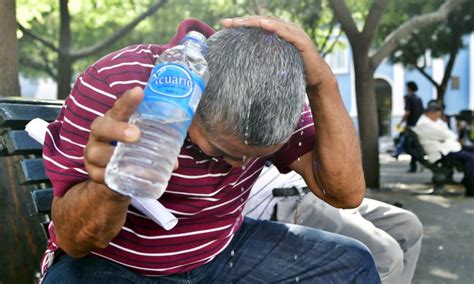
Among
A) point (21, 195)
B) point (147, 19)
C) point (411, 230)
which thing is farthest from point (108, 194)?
point (147, 19)

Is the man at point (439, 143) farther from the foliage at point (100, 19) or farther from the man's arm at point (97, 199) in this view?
the man's arm at point (97, 199)

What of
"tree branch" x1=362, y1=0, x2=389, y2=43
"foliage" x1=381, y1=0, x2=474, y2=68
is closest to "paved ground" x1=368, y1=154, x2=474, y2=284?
"tree branch" x1=362, y1=0, x2=389, y2=43

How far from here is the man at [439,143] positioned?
888 cm

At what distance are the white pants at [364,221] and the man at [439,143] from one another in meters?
5.84

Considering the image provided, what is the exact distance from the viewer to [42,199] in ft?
8.30

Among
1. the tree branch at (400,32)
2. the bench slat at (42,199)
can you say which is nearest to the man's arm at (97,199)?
the bench slat at (42,199)

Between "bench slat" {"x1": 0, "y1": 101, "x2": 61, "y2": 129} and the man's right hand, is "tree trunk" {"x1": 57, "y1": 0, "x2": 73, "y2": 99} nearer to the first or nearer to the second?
"bench slat" {"x1": 0, "y1": 101, "x2": 61, "y2": 129}

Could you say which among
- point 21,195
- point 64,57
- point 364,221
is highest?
point 64,57

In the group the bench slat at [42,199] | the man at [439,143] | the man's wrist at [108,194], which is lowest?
the man at [439,143]

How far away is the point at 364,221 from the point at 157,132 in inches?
73.7

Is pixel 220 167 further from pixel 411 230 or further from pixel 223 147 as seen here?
pixel 411 230

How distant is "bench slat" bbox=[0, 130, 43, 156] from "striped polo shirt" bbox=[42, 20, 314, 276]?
611mm

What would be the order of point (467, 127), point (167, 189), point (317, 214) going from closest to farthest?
point (167, 189), point (317, 214), point (467, 127)

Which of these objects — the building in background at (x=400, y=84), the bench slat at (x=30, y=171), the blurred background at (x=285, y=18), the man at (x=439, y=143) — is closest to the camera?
the bench slat at (x=30, y=171)
